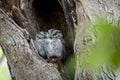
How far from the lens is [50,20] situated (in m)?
2.76

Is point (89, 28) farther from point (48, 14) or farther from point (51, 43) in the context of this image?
point (48, 14)

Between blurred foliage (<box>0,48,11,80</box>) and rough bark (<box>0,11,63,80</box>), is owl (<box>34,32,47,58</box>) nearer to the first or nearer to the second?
rough bark (<box>0,11,63,80</box>)

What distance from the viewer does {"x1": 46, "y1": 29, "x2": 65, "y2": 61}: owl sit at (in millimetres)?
2494

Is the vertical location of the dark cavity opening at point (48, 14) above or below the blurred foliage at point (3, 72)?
above

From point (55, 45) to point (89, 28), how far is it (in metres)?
0.91

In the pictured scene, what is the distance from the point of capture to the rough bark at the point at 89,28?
1557 millimetres

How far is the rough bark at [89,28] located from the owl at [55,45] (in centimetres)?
59

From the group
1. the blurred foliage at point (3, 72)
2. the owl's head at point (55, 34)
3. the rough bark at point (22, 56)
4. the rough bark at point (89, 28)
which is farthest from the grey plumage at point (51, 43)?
the blurred foliage at point (3, 72)

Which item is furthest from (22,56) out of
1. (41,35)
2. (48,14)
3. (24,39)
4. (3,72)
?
(3,72)

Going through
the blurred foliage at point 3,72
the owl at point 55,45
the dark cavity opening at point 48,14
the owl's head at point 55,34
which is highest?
the dark cavity opening at point 48,14

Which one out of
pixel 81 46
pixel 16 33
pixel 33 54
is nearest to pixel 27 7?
pixel 16 33

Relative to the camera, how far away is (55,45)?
2.59 metres

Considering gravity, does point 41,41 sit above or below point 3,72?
above

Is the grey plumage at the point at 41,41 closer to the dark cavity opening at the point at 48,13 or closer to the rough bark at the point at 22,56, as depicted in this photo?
the dark cavity opening at the point at 48,13
